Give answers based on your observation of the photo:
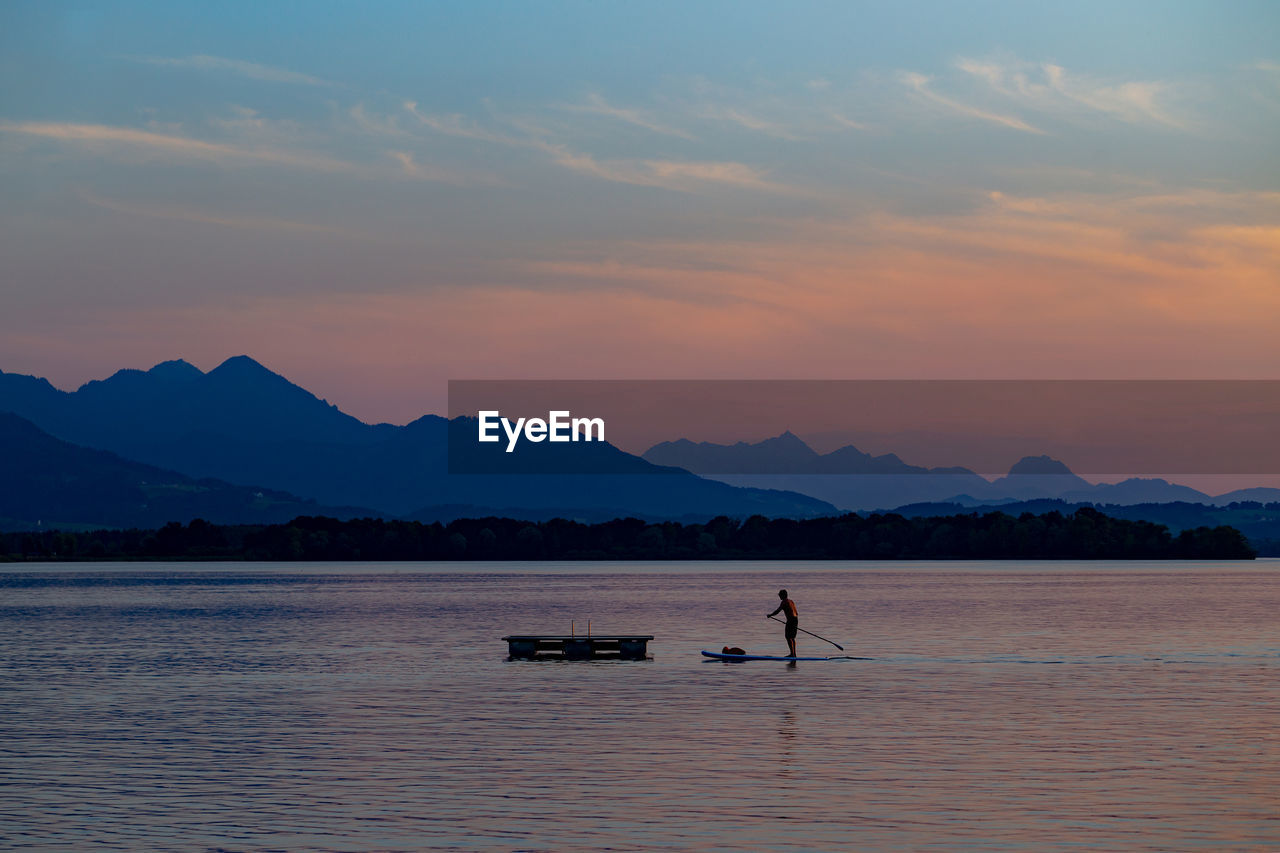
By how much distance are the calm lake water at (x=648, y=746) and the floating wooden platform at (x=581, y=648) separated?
1373 mm

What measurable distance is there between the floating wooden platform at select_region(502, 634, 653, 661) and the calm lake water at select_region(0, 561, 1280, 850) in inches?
54.0

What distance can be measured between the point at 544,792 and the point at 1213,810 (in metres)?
13.5

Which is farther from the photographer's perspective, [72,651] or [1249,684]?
[72,651]

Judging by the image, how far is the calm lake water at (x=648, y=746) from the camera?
27438 mm

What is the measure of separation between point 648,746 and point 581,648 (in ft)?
108

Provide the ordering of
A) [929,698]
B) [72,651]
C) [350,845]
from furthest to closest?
[72,651] → [929,698] → [350,845]

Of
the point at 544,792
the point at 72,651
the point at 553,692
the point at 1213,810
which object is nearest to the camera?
the point at 1213,810

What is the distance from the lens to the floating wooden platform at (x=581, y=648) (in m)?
70.1

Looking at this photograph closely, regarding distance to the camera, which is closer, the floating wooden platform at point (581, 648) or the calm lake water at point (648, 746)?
the calm lake water at point (648, 746)

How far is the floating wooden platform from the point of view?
70062 mm

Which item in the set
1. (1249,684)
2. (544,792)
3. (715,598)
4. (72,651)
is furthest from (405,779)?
(715,598)

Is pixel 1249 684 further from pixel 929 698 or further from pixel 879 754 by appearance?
pixel 879 754

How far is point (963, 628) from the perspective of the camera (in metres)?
95.2

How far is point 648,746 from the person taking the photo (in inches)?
→ 1516
